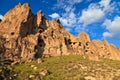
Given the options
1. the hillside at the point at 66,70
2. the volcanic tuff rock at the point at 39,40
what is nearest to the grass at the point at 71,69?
the hillside at the point at 66,70

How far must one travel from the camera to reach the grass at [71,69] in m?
103

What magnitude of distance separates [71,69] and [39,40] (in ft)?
108

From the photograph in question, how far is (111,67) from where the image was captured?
117125 mm

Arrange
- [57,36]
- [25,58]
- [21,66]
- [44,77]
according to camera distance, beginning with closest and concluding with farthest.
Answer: [44,77] < [21,66] < [25,58] < [57,36]

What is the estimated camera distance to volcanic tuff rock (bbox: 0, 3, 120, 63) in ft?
414

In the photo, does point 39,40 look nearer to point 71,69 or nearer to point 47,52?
point 47,52

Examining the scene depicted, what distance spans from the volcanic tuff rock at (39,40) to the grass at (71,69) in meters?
7.46

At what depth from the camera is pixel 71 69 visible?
11406 centimetres

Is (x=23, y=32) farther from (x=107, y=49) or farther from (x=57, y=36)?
(x=107, y=49)

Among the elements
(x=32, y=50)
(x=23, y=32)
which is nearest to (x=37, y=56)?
(x=32, y=50)

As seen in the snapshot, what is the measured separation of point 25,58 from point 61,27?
45.4 metres

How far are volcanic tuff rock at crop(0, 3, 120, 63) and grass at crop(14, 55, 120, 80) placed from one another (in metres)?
7.46

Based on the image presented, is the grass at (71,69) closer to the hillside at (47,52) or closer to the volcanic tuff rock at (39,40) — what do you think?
the hillside at (47,52)

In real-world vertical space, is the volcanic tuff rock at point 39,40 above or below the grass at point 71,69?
above
